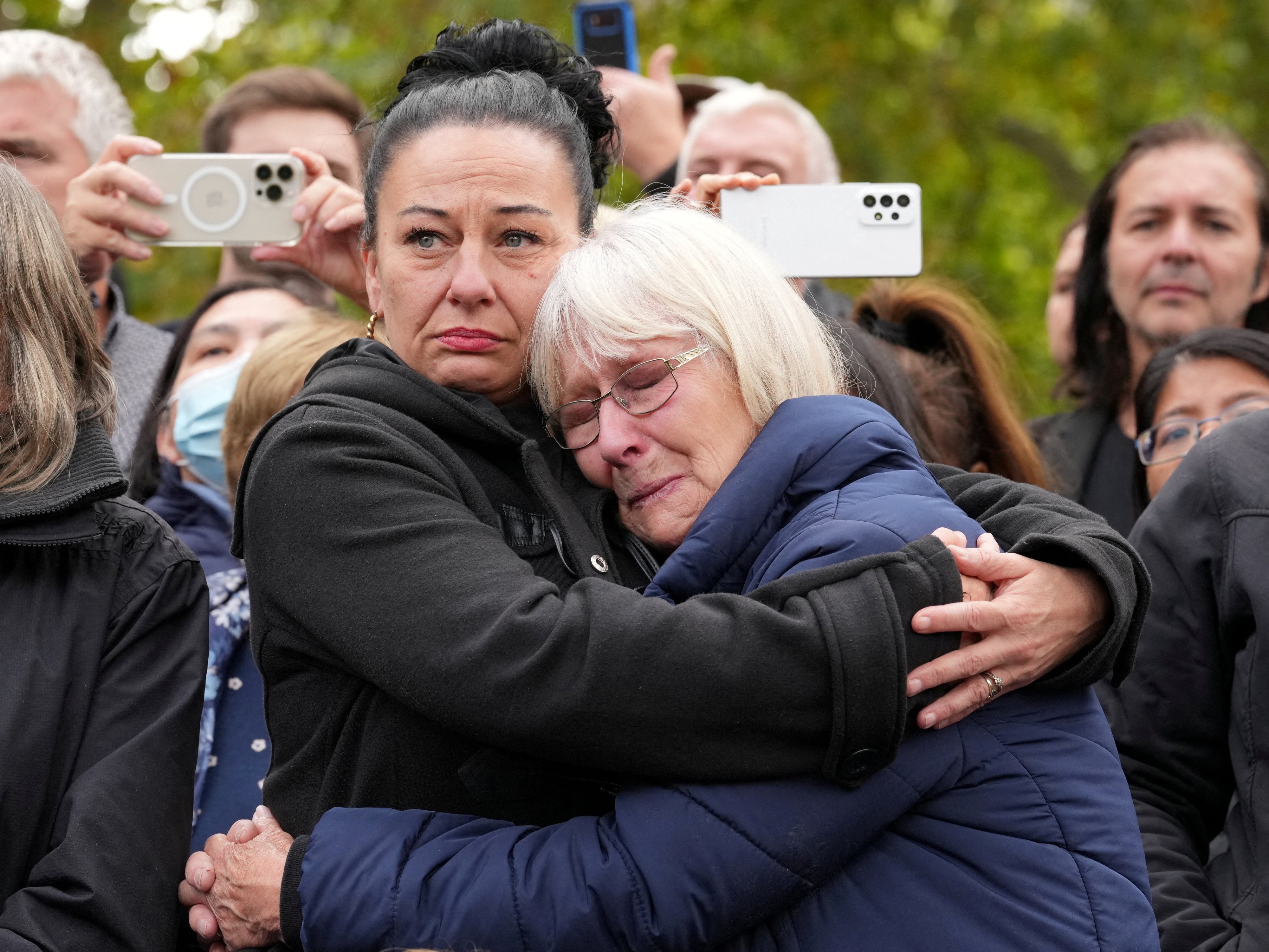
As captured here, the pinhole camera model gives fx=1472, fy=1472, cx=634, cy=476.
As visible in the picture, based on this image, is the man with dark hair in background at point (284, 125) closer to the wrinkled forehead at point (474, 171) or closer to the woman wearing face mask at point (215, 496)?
the woman wearing face mask at point (215, 496)

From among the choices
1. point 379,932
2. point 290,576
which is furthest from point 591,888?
point 290,576

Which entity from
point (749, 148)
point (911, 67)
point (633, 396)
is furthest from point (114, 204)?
point (911, 67)

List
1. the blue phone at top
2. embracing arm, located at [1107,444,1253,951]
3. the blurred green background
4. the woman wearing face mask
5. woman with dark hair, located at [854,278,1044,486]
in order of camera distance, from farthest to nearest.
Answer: the blurred green background → the blue phone at top → woman with dark hair, located at [854,278,1044,486] → the woman wearing face mask → embracing arm, located at [1107,444,1253,951]

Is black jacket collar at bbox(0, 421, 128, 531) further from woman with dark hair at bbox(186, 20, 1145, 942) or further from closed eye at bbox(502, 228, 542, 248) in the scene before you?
closed eye at bbox(502, 228, 542, 248)

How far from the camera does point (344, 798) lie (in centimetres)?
219

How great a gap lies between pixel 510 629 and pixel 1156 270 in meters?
2.89

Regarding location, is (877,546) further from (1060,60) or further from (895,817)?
(1060,60)

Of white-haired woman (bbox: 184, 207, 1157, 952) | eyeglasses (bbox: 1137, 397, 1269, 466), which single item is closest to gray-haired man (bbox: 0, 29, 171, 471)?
white-haired woman (bbox: 184, 207, 1157, 952)

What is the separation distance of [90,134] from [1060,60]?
7659 mm

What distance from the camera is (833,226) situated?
311 centimetres

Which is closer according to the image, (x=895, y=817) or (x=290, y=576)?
(x=895, y=817)

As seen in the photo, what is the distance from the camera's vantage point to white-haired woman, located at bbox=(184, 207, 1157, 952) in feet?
6.28

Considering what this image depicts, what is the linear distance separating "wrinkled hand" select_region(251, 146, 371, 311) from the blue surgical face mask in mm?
398

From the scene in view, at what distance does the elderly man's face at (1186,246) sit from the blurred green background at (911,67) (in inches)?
164
